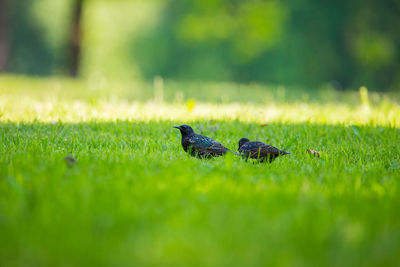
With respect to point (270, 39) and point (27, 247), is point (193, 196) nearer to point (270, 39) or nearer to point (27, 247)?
point (27, 247)

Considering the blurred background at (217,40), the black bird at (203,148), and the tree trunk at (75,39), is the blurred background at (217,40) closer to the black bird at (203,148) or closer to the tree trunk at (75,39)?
the tree trunk at (75,39)

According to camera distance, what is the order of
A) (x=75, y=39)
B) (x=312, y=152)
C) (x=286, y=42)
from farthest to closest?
(x=286, y=42) < (x=75, y=39) < (x=312, y=152)

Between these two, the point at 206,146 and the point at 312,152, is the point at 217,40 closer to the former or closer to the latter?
the point at 312,152

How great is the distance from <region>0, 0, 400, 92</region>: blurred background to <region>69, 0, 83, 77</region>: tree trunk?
50 mm

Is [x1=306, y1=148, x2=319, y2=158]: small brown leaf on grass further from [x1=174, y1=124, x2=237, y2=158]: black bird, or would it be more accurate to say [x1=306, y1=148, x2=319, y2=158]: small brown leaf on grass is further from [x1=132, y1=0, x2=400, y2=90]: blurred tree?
[x1=132, y1=0, x2=400, y2=90]: blurred tree

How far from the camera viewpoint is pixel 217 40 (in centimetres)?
2911

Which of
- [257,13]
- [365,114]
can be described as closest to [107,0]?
[257,13]

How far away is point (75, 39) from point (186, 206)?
714 inches

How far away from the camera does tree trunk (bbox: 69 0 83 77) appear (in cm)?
1814

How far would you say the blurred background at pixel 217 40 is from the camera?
25350mm

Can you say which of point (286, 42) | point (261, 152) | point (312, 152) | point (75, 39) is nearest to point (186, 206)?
point (261, 152)

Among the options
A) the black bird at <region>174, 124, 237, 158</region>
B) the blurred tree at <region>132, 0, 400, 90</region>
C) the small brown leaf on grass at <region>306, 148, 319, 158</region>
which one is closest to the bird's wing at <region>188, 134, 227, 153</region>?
the black bird at <region>174, 124, 237, 158</region>

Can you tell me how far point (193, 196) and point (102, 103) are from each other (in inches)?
229

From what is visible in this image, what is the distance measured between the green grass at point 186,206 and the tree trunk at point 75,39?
14722 millimetres
